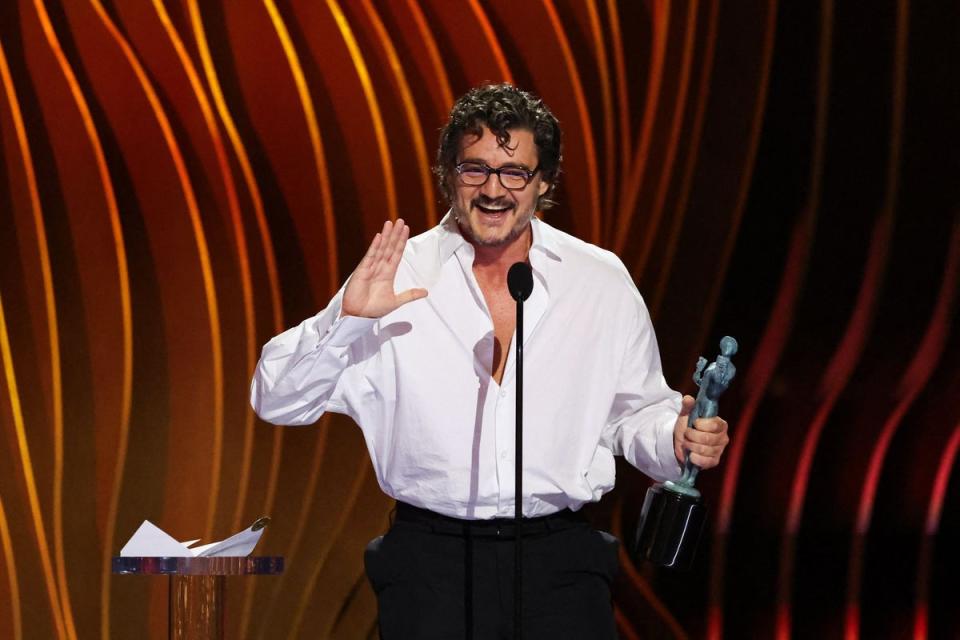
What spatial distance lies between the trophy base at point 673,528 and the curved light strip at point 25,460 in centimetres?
213

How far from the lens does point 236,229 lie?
3596mm

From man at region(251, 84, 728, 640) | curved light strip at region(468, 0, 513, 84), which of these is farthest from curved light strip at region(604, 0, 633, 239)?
man at region(251, 84, 728, 640)

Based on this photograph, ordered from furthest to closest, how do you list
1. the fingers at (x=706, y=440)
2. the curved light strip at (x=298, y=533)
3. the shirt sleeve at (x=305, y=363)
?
the curved light strip at (x=298, y=533) → the shirt sleeve at (x=305, y=363) → the fingers at (x=706, y=440)

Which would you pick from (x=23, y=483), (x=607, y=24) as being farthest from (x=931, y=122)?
(x=23, y=483)

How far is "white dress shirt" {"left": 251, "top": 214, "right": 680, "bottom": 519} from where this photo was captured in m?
2.29

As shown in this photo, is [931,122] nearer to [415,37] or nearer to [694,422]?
[415,37]

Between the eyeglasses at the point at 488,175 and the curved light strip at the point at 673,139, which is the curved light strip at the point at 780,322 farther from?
the eyeglasses at the point at 488,175

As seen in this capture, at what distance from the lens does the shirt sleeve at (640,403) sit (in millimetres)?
2408

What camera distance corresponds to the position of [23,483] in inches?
139

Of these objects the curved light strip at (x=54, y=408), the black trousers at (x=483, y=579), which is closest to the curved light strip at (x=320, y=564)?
the curved light strip at (x=54, y=408)

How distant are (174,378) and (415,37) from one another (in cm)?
127

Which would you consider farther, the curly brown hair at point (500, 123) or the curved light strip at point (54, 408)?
the curved light strip at point (54, 408)

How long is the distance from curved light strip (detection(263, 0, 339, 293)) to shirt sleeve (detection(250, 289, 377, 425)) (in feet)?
4.38

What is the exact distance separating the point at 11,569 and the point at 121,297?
872 millimetres
